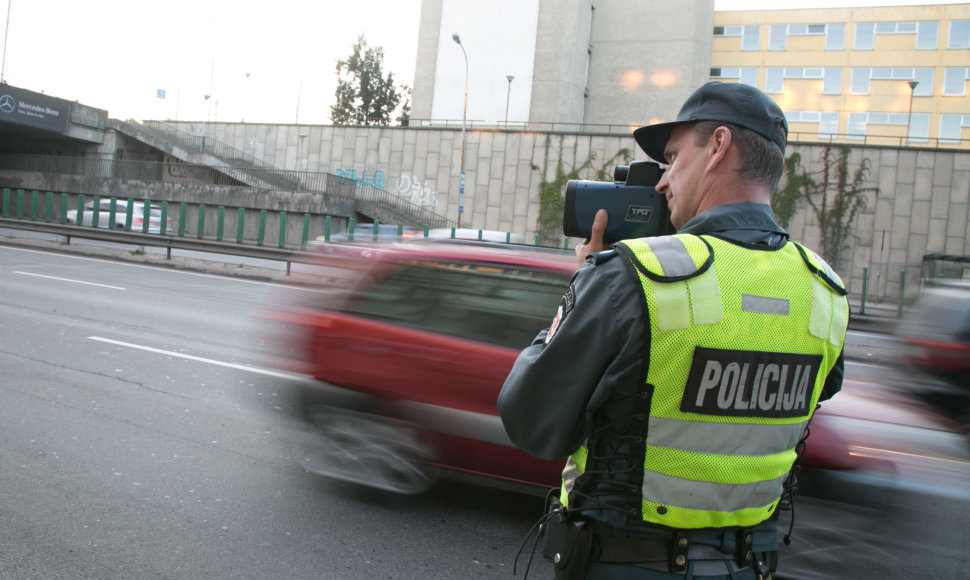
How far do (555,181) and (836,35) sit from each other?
3013 cm

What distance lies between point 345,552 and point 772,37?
5793 cm

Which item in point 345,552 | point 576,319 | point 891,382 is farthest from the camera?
point 891,382

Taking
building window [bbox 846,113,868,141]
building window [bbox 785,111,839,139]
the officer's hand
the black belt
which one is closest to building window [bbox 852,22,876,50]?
building window [bbox 846,113,868,141]

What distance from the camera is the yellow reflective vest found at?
4.72 ft

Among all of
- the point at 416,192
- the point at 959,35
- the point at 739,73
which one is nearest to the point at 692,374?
the point at 416,192

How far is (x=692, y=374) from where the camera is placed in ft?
4.78

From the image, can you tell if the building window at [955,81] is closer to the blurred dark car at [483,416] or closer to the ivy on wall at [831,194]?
the ivy on wall at [831,194]

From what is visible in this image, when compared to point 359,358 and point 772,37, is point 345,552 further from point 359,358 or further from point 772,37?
point 772,37

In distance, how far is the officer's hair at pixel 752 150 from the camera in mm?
1610

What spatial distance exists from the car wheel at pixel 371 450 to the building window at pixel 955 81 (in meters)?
57.8

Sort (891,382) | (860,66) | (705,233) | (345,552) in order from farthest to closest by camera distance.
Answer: (860,66)
(891,382)
(345,552)
(705,233)

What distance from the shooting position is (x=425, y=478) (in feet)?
13.8

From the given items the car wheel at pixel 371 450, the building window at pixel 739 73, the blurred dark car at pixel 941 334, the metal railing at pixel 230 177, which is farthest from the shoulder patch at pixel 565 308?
the building window at pixel 739 73

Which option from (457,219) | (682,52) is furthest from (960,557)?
(682,52)
